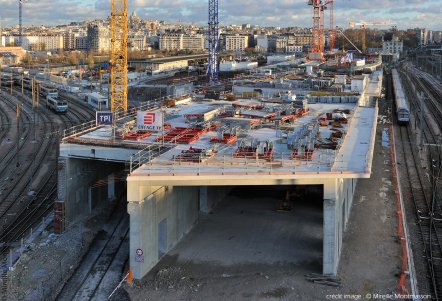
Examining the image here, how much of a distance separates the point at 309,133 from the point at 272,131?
3223mm

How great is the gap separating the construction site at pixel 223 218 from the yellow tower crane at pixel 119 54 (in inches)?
555

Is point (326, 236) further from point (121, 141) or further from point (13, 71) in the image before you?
point (13, 71)

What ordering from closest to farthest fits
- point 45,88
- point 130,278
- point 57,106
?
point 130,278 → point 57,106 → point 45,88

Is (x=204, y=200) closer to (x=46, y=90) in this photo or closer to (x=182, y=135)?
(x=182, y=135)

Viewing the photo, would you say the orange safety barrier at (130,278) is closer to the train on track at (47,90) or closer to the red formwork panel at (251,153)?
the red formwork panel at (251,153)

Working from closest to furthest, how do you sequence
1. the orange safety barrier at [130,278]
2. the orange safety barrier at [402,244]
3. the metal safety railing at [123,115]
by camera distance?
the orange safety barrier at [402,244] → the orange safety barrier at [130,278] → the metal safety railing at [123,115]

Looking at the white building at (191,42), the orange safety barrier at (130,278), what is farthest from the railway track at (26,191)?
the white building at (191,42)

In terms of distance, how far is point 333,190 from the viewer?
15.1 meters

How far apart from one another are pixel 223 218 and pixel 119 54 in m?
24.5

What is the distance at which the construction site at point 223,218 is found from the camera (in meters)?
14.8

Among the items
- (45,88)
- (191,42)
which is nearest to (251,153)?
(45,88)

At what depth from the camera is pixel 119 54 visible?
41406 mm

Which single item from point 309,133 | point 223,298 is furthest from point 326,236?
point 309,133

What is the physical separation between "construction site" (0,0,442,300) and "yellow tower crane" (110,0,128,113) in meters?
14.1
